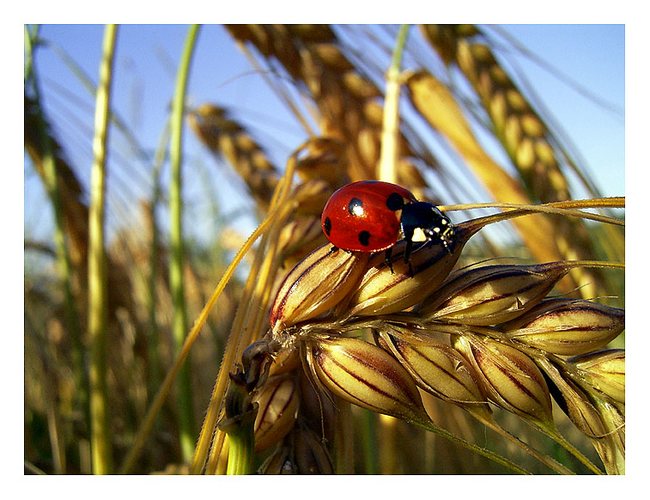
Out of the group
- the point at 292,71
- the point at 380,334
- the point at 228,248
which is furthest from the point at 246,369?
the point at 228,248

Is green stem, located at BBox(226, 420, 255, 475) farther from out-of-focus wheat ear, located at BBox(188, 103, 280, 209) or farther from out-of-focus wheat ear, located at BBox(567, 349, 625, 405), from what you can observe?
out-of-focus wheat ear, located at BBox(188, 103, 280, 209)

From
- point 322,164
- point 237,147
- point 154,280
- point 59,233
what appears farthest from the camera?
point 237,147

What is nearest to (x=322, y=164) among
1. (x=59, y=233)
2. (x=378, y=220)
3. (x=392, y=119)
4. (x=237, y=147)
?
(x=392, y=119)

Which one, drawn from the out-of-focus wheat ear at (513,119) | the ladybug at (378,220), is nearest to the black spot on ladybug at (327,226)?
the ladybug at (378,220)

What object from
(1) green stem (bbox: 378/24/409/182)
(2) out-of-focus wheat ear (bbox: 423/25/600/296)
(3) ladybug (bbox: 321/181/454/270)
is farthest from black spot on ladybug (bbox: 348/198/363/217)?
(2) out-of-focus wheat ear (bbox: 423/25/600/296)

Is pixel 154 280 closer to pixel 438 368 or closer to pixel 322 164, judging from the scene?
pixel 322 164

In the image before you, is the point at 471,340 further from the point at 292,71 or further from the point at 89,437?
the point at 89,437

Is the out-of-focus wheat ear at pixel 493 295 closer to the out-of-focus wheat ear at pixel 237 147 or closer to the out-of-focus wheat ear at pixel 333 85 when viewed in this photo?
the out-of-focus wheat ear at pixel 333 85
